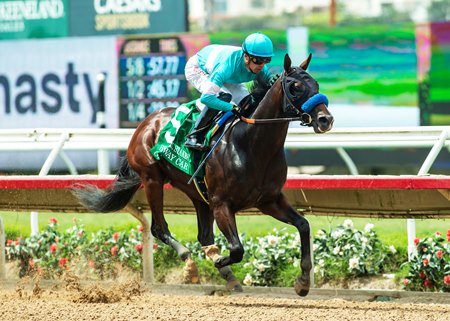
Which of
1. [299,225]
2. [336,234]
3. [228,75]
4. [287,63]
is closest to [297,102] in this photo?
[287,63]

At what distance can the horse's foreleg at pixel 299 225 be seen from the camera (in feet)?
20.6

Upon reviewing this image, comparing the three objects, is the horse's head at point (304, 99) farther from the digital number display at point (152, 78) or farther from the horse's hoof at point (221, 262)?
the digital number display at point (152, 78)

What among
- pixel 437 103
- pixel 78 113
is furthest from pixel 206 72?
pixel 78 113

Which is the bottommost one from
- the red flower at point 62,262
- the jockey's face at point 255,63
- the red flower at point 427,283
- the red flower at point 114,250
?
the red flower at point 62,262

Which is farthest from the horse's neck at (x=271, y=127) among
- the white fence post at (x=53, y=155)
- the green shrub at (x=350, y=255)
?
the white fence post at (x=53, y=155)

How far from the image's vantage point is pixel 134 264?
26.3 feet

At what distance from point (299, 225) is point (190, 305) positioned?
773 mm

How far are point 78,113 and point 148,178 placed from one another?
7.07 metres

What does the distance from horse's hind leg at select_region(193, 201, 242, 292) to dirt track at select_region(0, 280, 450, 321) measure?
0.14m

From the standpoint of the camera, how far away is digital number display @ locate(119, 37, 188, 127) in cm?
1280

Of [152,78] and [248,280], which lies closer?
[248,280]

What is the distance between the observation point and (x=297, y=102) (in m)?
6.01

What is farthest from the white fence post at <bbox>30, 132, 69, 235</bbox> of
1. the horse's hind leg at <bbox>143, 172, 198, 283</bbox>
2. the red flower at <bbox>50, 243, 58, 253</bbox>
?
the horse's hind leg at <bbox>143, 172, 198, 283</bbox>

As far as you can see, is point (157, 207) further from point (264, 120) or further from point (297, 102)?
point (297, 102)
